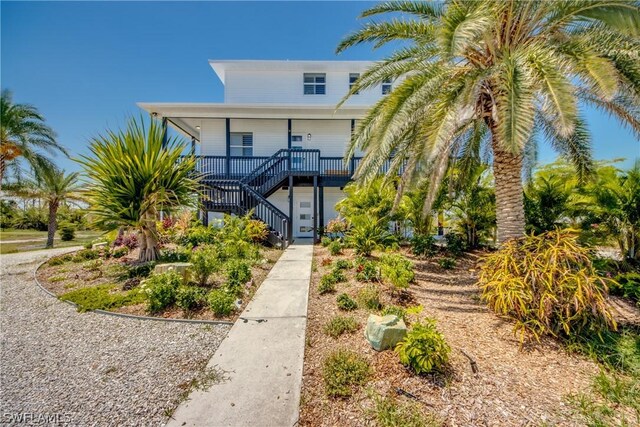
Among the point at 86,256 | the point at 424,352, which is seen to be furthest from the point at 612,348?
the point at 86,256

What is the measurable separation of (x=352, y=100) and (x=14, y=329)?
1585 cm

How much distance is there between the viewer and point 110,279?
631 centimetres

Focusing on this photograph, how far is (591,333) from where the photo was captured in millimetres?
3738

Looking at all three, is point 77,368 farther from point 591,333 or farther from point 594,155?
point 594,155

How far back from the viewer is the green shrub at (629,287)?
523 cm

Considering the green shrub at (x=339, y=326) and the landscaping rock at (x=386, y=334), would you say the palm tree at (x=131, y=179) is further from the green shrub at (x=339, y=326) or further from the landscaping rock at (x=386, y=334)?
the landscaping rock at (x=386, y=334)

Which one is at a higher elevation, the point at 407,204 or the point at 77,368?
the point at 407,204

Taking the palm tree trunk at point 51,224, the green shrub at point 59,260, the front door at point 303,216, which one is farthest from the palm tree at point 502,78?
the palm tree trunk at point 51,224

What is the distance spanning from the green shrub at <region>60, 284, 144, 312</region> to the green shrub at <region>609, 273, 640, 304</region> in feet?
30.1

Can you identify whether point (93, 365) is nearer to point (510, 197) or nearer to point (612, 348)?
point (612, 348)

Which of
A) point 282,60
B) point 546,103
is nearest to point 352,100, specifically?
point 282,60

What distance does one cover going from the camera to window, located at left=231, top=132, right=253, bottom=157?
14942mm

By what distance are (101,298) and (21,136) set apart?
14.7 m

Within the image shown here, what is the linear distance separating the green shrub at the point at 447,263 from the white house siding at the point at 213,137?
12.3 m
